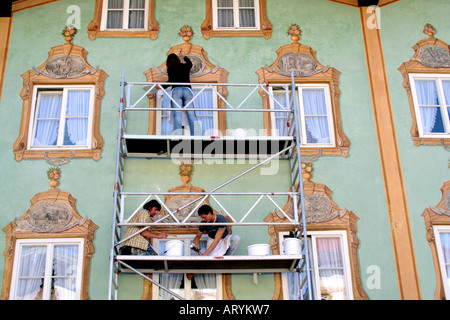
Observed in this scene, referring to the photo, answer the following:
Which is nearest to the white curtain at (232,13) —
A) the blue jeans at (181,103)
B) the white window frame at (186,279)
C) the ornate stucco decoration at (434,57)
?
the blue jeans at (181,103)

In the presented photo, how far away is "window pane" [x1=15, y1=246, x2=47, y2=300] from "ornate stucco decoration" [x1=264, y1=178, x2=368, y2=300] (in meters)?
3.72

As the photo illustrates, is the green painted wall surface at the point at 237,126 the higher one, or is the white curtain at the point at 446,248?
the green painted wall surface at the point at 237,126

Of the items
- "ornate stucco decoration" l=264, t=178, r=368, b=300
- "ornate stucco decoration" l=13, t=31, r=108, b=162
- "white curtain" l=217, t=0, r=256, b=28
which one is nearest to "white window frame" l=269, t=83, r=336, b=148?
"ornate stucco decoration" l=264, t=178, r=368, b=300

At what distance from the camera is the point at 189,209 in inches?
477

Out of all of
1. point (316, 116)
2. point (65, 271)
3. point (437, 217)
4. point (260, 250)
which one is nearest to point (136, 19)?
point (316, 116)

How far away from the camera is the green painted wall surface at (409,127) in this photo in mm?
11969

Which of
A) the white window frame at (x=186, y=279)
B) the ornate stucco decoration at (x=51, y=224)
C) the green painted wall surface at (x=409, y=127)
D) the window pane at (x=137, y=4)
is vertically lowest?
the white window frame at (x=186, y=279)

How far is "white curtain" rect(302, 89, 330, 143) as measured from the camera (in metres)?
13.0

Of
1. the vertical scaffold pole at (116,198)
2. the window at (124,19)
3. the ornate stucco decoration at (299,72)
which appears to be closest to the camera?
the vertical scaffold pole at (116,198)

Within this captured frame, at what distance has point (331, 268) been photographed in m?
11.8

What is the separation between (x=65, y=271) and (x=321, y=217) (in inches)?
168

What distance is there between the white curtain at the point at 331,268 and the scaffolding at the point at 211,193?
1.22 feet

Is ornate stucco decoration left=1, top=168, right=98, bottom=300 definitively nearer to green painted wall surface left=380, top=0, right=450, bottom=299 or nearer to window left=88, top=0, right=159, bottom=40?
window left=88, top=0, right=159, bottom=40

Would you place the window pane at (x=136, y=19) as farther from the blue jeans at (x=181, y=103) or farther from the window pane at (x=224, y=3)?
the blue jeans at (x=181, y=103)
